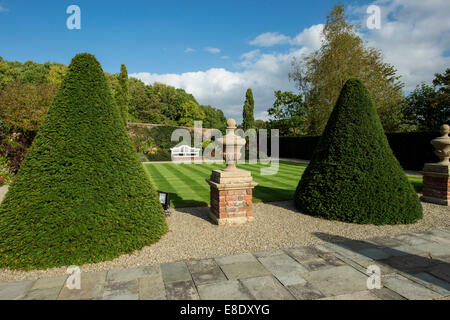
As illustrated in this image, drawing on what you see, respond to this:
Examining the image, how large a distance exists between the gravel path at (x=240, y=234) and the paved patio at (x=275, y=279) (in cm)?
27

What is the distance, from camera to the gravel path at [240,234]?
380cm

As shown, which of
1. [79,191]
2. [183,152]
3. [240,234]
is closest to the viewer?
[79,191]

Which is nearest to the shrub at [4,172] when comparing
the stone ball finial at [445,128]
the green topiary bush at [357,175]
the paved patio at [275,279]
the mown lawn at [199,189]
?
the mown lawn at [199,189]

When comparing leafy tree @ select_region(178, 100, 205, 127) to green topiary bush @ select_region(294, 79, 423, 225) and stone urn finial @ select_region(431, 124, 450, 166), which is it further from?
stone urn finial @ select_region(431, 124, 450, 166)

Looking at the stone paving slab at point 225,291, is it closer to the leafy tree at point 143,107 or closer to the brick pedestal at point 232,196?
the brick pedestal at point 232,196

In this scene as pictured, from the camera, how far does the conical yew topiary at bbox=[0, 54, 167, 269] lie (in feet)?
11.6

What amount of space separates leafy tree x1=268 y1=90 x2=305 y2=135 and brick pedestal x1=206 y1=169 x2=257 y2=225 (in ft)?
78.9

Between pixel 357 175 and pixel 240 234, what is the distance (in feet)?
9.58

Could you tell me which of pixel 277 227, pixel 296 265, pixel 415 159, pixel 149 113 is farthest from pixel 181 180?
pixel 149 113

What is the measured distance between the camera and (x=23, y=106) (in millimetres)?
13055

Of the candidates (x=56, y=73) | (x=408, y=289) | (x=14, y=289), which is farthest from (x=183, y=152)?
(x=56, y=73)

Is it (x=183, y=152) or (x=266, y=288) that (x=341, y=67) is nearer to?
(x=183, y=152)

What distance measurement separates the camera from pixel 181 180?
11.6m

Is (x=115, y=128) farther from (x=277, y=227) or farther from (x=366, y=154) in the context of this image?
(x=366, y=154)
